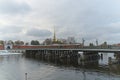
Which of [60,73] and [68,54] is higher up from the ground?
[68,54]

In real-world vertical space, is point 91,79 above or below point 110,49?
below

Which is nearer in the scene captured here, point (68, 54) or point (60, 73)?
point (60, 73)

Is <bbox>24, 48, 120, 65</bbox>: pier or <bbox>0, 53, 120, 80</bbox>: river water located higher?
<bbox>24, 48, 120, 65</bbox>: pier

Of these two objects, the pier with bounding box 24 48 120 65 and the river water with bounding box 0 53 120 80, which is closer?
the river water with bounding box 0 53 120 80

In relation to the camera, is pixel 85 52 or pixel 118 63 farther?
pixel 85 52

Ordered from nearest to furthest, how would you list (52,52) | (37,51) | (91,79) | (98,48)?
(91,79)
(98,48)
(52,52)
(37,51)

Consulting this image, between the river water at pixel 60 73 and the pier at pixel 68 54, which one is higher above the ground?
the pier at pixel 68 54

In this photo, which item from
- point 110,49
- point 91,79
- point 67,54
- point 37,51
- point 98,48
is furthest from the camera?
point 37,51

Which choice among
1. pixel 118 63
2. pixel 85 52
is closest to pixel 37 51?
pixel 85 52

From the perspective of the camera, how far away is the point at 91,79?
156 ft

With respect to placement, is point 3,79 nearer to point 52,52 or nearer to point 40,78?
point 40,78

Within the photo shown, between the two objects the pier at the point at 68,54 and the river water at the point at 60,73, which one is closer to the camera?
the river water at the point at 60,73

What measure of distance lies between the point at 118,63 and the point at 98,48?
55.5ft

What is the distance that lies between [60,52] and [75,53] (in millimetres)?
9064
